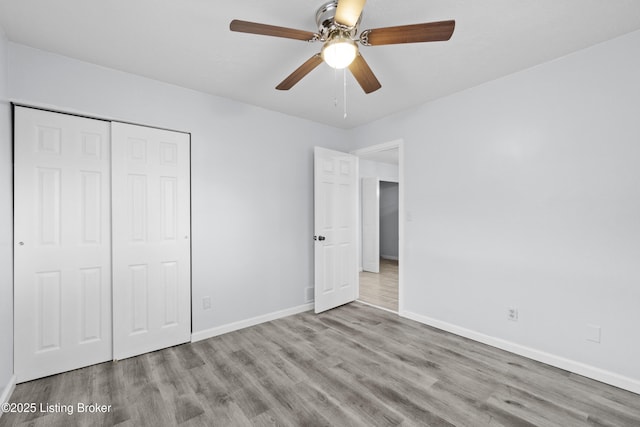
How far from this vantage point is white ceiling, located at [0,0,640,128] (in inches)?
70.4

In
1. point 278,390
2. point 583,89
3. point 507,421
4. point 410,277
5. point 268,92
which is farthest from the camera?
point 410,277

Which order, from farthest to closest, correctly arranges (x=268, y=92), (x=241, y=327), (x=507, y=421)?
(x=241, y=327)
(x=268, y=92)
(x=507, y=421)

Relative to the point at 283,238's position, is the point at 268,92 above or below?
above

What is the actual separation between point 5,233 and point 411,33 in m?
2.93

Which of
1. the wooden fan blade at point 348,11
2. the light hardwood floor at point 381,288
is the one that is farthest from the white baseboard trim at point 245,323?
the wooden fan blade at point 348,11

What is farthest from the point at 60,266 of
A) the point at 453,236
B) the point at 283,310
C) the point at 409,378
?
the point at 453,236

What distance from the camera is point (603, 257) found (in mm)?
2193

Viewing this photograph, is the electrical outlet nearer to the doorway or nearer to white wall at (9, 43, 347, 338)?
white wall at (9, 43, 347, 338)

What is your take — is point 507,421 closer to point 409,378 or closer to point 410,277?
point 409,378

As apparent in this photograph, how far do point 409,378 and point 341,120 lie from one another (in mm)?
3048

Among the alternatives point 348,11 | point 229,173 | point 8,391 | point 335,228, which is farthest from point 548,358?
point 8,391

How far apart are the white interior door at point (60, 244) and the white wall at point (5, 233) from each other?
5 cm

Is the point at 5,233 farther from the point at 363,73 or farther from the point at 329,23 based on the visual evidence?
the point at 363,73

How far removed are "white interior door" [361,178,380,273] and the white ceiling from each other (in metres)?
3.54
